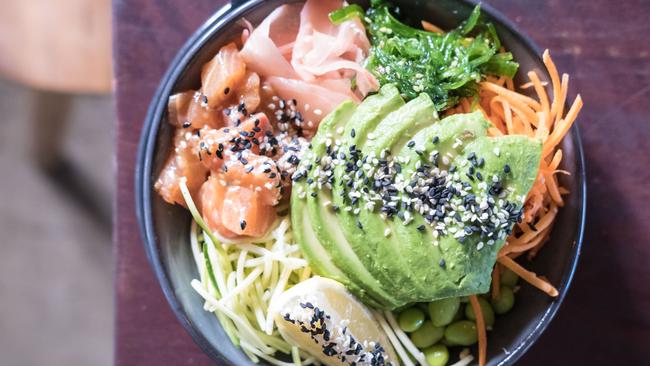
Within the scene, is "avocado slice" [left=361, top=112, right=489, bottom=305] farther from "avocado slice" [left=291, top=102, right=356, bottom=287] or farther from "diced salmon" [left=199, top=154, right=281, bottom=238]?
"diced salmon" [left=199, top=154, right=281, bottom=238]

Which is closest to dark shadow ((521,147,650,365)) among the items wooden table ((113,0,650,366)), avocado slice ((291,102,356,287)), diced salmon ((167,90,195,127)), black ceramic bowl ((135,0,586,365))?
wooden table ((113,0,650,366))

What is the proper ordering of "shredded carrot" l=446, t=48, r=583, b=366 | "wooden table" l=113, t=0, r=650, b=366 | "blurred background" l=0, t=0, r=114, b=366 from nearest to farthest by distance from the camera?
"shredded carrot" l=446, t=48, r=583, b=366 → "wooden table" l=113, t=0, r=650, b=366 → "blurred background" l=0, t=0, r=114, b=366

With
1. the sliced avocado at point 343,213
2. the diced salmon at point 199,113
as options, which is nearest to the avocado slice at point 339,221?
the sliced avocado at point 343,213

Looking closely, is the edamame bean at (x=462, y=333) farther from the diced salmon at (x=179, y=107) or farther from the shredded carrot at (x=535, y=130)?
the diced salmon at (x=179, y=107)

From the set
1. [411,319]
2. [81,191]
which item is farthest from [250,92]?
[81,191]

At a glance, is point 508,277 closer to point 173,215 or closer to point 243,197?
point 243,197

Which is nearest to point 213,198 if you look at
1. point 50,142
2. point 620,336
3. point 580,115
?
point 580,115
